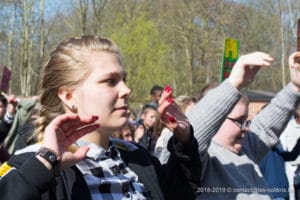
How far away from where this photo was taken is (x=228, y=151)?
3.44 metres

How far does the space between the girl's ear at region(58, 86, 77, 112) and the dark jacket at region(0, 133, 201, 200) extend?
0.92ft

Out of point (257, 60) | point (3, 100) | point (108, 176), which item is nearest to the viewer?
point (108, 176)

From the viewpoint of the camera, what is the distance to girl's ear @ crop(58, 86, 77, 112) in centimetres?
237

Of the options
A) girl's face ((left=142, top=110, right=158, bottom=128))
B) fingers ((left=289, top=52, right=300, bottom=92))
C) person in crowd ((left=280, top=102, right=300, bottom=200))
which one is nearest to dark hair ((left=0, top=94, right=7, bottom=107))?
girl's face ((left=142, top=110, right=158, bottom=128))

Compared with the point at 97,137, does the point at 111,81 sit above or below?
above

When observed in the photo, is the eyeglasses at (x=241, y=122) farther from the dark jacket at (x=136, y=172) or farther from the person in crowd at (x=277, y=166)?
the person in crowd at (x=277, y=166)

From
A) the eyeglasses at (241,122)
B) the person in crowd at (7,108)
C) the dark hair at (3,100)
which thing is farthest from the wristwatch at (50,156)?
the dark hair at (3,100)

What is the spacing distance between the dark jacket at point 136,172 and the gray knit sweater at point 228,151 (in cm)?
39

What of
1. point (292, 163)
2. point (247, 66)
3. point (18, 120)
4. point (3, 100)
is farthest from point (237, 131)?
point (18, 120)

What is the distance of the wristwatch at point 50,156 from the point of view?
1.88 metres

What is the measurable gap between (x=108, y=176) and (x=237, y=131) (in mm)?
1420

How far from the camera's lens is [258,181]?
3416 millimetres

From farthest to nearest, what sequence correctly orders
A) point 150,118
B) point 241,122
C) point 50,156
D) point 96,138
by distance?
1. point 150,118
2. point 241,122
3. point 96,138
4. point 50,156

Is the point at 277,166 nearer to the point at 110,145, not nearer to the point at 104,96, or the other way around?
the point at 110,145
